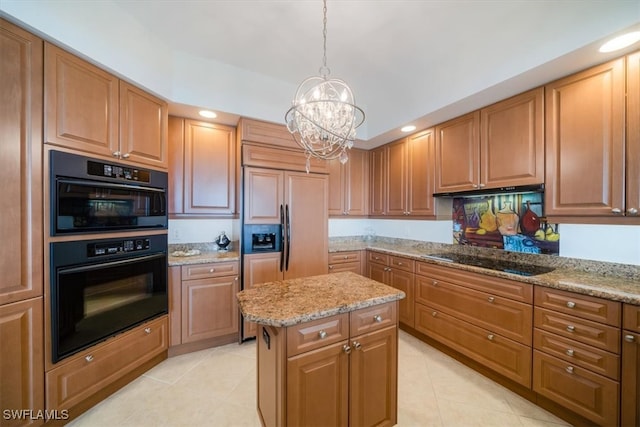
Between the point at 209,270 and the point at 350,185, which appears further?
the point at 350,185

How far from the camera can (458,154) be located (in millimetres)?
2623

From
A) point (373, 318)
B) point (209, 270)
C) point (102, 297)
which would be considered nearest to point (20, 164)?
point (102, 297)

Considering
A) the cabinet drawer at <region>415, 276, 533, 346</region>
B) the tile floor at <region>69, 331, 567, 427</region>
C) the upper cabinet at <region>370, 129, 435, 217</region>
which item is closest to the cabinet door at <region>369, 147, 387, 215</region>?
the upper cabinet at <region>370, 129, 435, 217</region>

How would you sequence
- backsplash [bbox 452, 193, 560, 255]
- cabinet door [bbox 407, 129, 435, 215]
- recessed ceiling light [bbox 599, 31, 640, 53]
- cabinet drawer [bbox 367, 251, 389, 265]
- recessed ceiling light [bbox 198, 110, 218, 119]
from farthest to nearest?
1. cabinet drawer [bbox 367, 251, 389, 265]
2. cabinet door [bbox 407, 129, 435, 215]
3. recessed ceiling light [bbox 198, 110, 218, 119]
4. backsplash [bbox 452, 193, 560, 255]
5. recessed ceiling light [bbox 599, 31, 640, 53]

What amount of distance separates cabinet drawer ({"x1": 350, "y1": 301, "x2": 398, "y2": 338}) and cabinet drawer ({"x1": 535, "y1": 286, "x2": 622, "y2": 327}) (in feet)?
3.91

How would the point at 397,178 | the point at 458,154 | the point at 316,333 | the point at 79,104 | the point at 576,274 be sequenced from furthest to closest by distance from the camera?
the point at 397,178, the point at 458,154, the point at 576,274, the point at 79,104, the point at 316,333

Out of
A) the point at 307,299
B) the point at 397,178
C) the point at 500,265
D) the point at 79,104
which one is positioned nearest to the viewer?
the point at 307,299

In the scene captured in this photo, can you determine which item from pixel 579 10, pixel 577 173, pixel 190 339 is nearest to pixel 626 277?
pixel 577 173

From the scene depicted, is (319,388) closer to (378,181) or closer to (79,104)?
(79,104)

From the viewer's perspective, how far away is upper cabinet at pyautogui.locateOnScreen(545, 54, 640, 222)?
1.59m

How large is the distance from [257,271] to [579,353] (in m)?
2.70

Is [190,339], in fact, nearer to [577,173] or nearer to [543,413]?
[543,413]

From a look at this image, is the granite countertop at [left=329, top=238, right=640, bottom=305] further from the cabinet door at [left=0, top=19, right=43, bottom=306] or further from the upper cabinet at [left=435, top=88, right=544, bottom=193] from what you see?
the cabinet door at [left=0, top=19, right=43, bottom=306]

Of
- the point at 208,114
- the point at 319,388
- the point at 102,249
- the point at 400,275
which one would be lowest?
the point at 319,388
